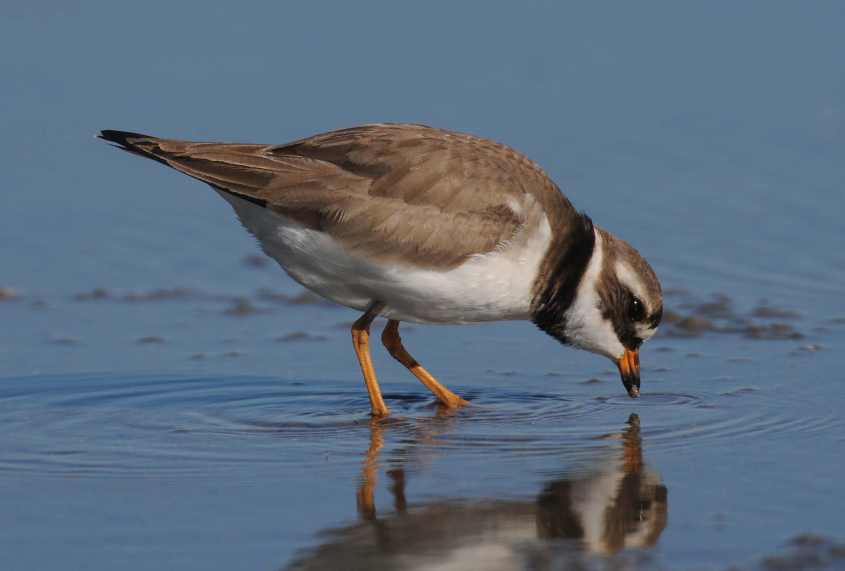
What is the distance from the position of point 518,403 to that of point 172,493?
2.29m

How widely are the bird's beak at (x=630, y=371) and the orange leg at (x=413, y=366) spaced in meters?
0.87

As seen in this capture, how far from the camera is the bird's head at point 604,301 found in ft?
26.7

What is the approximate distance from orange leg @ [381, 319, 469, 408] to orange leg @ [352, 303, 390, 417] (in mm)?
250

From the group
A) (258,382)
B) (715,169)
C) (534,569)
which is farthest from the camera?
(715,169)

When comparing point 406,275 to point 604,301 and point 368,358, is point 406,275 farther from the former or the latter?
point 604,301

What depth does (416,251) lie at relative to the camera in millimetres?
7676

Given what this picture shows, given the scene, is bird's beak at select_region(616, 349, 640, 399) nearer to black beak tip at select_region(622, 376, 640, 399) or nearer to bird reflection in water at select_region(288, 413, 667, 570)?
black beak tip at select_region(622, 376, 640, 399)

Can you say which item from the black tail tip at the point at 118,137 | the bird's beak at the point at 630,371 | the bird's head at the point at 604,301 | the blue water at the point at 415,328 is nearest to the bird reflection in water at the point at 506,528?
the blue water at the point at 415,328

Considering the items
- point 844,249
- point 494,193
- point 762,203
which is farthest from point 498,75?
point 494,193

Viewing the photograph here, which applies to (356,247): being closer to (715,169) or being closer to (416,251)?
(416,251)

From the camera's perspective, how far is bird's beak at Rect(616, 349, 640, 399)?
7.89 meters

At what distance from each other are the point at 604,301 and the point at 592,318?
12cm

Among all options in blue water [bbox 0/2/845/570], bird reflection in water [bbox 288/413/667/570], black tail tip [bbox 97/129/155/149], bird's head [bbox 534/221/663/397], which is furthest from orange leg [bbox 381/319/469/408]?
black tail tip [bbox 97/129/155/149]

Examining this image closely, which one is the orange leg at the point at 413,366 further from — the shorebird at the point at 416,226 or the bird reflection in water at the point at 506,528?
the bird reflection in water at the point at 506,528
